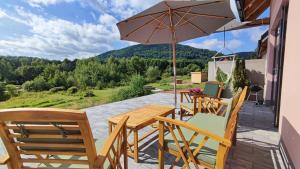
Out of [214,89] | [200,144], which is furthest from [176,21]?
[200,144]

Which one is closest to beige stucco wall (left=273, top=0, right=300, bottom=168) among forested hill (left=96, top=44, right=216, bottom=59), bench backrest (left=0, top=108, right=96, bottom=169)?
bench backrest (left=0, top=108, right=96, bottom=169)

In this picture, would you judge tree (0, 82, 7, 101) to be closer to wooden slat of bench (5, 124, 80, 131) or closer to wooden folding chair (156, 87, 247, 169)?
wooden slat of bench (5, 124, 80, 131)

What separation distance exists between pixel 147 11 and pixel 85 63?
13771 mm

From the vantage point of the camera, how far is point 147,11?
10.7 feet

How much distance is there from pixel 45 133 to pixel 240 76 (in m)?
6.48

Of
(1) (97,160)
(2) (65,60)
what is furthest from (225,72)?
(2) (65,60)

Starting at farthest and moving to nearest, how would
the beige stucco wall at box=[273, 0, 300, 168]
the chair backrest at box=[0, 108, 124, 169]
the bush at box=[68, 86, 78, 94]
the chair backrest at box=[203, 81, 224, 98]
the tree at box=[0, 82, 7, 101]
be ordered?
1. the bush at box=[68, 86, 78, 94]
2. the tree at box=[0, 82, 7, 101]
3. the chair backrest at box=[203, 81, 224, 98]
4. the beige stucco wall at box=[273, 0, 300, 168]
5. the chair backrest at box=[0, 108, 124, 169]

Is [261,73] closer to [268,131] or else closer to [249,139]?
[268,131]

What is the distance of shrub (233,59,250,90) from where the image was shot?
20.3 ft

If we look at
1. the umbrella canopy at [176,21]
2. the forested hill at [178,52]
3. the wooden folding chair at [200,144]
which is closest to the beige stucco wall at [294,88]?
the wooden folding chair at [200,144]

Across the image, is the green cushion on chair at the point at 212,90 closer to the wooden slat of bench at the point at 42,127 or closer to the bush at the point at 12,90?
the wooden slat of bench at the point at 42,127

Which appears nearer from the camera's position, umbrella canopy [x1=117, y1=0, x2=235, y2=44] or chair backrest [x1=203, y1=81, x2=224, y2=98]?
umbrella canopy [x1=117, y1=0, x2=235, y2=44]

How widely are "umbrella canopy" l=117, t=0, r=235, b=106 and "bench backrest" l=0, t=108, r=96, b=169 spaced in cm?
271

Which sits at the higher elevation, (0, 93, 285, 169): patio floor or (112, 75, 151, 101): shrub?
(112, 75, 151, 101): shrub
